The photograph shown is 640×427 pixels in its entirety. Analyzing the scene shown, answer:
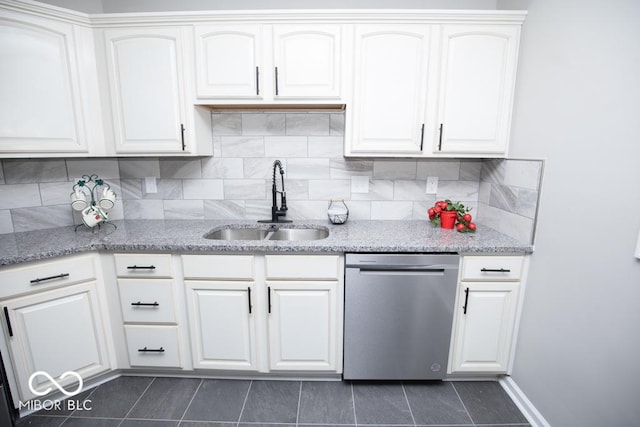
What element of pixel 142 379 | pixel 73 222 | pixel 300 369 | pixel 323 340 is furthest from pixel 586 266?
pixel 73 222

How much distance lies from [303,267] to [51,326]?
141 centimetres

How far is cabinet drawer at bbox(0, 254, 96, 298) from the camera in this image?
4.56 ft

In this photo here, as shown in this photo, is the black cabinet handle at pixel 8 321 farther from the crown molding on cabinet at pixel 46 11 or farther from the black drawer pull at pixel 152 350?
the crown molding on cabinet at pixel 46 11

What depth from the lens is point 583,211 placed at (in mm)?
1255

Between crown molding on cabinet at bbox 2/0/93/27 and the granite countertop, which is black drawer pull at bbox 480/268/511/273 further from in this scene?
crown molding on cabinet at bbox 2/0/93/27

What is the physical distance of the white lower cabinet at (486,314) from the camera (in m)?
1.59

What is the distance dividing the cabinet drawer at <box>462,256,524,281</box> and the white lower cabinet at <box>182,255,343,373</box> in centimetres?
73

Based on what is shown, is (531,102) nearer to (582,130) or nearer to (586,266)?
(582,130)

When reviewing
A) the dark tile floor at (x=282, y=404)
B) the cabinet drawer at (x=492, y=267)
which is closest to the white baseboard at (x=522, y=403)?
the dark tile floor at (x=282, y=404)

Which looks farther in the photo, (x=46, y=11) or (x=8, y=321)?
(x=46, y=11)

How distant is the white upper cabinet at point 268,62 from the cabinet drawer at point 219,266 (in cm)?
96

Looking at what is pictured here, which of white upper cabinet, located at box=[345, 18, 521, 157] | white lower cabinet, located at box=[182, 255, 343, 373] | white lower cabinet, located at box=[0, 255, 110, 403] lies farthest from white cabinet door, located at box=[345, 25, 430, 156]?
white lower cabinet, located at box=[0, 255, 110, 403]

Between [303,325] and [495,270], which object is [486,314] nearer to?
[495,270]

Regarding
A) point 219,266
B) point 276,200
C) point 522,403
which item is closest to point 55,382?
point 219,266
